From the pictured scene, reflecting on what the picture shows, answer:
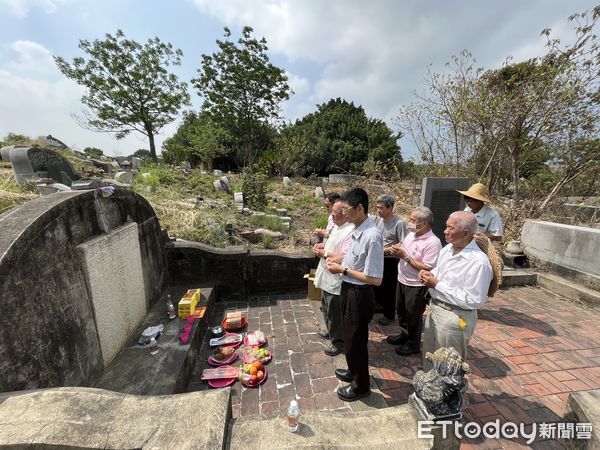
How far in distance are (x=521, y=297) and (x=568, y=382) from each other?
7.62ft

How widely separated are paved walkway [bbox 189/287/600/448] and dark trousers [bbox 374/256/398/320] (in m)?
0.27

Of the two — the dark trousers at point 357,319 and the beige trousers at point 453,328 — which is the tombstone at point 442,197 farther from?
the dark trousers at point 357,319

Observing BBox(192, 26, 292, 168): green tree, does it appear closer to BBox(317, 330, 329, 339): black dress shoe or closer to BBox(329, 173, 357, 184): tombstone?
BBox(329, 173, 357, 184): tombstone

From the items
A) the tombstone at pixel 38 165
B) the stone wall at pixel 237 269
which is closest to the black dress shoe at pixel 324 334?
the stone wall at pixel 237 269

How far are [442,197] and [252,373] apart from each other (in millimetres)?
4729

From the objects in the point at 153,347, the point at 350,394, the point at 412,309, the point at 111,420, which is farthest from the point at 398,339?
the point at 111,420

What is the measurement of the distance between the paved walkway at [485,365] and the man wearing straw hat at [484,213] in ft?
4.83

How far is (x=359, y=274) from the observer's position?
2.43 metres

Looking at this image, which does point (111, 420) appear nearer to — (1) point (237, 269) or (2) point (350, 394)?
(2) point (350, 394)

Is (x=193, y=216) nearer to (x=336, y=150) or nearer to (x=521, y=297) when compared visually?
(x=521, y=297)

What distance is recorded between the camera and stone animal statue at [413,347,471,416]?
1.57m

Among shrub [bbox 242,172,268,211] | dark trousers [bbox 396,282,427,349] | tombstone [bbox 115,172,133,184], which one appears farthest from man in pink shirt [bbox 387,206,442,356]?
tombstone [bbox 115,172,133,184]

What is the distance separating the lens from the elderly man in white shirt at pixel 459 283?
2.23m

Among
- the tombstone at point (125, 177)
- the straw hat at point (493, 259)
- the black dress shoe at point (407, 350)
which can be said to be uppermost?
the tombstone at point (125, 177)
